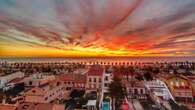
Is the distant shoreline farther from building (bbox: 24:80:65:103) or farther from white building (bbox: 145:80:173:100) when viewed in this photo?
building (bbox: 24:80:65:103)

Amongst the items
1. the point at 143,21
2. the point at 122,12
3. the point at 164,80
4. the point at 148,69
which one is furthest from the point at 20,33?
the point at 164,80

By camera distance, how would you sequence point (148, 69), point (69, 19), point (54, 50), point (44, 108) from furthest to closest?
point (54, 50)
point (148, 69)
point (69, 19)
point (44, 108)

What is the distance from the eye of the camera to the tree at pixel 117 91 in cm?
197

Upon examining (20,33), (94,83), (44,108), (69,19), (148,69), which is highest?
(69,19)

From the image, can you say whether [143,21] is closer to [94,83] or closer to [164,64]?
[164,64]

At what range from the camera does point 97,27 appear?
242 centimetres

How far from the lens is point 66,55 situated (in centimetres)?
277

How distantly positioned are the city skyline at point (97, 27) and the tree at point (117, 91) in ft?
1.82

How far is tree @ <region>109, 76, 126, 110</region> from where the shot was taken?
197cm

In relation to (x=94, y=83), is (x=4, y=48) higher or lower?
higher

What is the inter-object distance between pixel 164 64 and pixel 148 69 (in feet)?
0.92

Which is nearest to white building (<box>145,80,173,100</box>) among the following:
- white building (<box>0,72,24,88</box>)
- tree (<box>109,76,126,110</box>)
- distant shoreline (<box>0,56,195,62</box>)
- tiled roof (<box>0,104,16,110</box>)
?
tree (<box>109,76,126,110</box>)

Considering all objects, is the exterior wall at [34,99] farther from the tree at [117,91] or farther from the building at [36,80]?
the tree at [117,91]

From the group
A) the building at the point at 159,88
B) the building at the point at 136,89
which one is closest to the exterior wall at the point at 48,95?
the building at the point at 136,89
